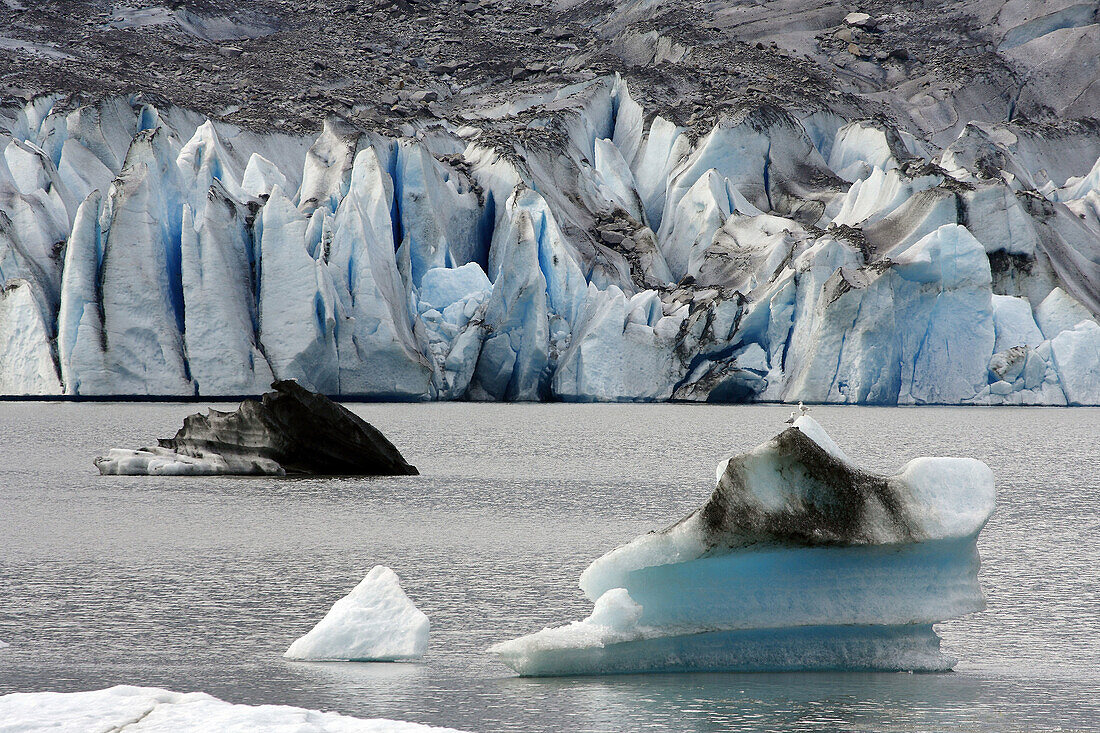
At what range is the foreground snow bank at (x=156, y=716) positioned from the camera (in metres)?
3.29

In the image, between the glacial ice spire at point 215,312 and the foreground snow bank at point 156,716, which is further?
the glacial ice spire at point 215,312

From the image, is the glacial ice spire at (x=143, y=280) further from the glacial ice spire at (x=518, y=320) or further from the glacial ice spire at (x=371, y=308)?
the glacial ice spire at (x=518, y=320)

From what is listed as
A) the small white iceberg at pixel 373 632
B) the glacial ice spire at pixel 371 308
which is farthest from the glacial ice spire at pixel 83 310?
the small white iceberg at pixel 373 632

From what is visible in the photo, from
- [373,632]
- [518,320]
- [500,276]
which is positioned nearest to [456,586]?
[373,632]

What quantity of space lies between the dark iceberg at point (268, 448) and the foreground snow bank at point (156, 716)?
9.50 m

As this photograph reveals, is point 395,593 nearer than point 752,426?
Yes

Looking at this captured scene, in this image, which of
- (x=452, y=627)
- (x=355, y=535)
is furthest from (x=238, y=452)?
(x=452, y=627)

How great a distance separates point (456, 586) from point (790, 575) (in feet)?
9.11

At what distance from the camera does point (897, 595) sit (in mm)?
4824

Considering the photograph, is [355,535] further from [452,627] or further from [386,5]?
[386,5]

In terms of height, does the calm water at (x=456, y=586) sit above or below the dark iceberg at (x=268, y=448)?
below

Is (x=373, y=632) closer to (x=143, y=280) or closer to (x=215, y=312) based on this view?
(x=143, y=280)

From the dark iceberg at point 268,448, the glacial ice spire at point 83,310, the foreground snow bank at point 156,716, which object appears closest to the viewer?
the foreground snow bank at point 156,716

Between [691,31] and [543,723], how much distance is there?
54.8 m
